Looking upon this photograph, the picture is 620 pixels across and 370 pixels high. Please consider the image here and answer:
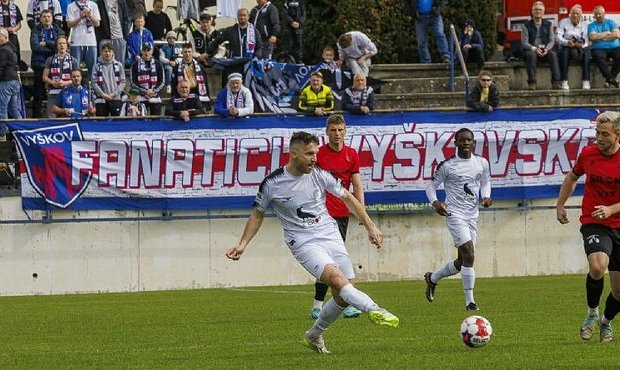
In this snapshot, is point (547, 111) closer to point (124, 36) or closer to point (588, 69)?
point (588, 69)

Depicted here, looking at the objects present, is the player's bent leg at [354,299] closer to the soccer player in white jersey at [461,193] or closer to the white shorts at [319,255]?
the white shorts at [319,255]

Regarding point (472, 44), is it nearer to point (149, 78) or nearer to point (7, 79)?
point (149, 78)

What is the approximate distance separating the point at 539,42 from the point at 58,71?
397 inches

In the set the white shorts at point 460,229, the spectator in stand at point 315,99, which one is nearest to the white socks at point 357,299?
the white shorts at point 460,229

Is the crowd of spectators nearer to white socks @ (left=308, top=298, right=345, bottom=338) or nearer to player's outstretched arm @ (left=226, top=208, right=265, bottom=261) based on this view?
player's outstretched arm @ (left=226, top=208, right=265, bottom=261)

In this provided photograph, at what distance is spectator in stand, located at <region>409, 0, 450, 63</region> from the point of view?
30.0m

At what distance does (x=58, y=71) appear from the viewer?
26094 mm

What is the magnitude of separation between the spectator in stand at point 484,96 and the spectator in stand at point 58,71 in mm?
7332

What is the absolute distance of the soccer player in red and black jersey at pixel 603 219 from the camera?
13180 millimetres

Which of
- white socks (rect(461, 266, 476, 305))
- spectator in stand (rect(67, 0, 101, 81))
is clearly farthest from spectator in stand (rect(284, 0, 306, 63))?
white socks (rect(461, 266, 476, 305))

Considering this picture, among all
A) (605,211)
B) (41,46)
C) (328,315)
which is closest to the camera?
(328,315)

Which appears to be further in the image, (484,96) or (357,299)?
(484,96)

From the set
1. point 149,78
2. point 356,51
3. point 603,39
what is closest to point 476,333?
point 149,78

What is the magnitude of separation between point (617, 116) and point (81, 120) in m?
13.9
